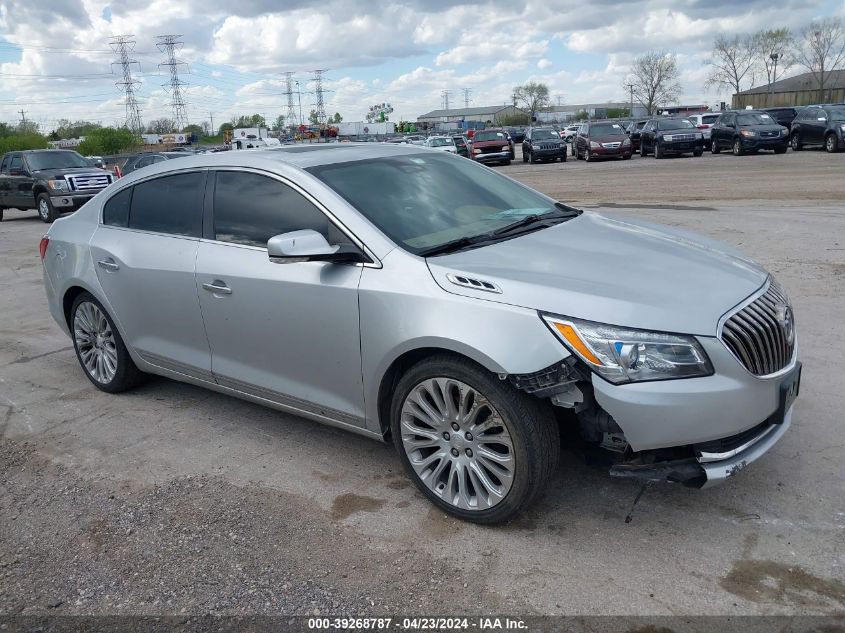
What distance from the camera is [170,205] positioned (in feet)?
15.8

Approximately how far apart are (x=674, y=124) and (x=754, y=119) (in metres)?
3.00

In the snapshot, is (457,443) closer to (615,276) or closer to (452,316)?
(452,316)

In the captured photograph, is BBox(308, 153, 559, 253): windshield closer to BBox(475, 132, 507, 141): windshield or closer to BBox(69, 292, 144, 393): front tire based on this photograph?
BBox(69, 292, 144, 393): front tire

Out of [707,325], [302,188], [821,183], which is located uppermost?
[302,188]

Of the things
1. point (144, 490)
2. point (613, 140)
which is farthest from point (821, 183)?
point (144, 490)

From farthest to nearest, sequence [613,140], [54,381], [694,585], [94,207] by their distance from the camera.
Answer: [613,140]
[54,381]
[94,207]
[694,585]

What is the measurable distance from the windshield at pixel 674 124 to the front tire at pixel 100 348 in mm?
28477

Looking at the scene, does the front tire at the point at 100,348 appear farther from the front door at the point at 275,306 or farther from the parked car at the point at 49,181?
the parked car at the point at 49,181

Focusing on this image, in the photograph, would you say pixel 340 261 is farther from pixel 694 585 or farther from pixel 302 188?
pixel 694 585

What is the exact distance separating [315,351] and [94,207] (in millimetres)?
2601

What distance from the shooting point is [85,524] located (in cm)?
375

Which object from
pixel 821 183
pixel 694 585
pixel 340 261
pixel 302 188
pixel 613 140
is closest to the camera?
pixel 694 585

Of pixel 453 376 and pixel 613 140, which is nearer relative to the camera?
pixel 453 376

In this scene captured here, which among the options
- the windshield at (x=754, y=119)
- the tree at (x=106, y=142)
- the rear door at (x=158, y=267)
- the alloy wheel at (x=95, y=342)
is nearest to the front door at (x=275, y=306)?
the rear door at (x=158, y=267)
